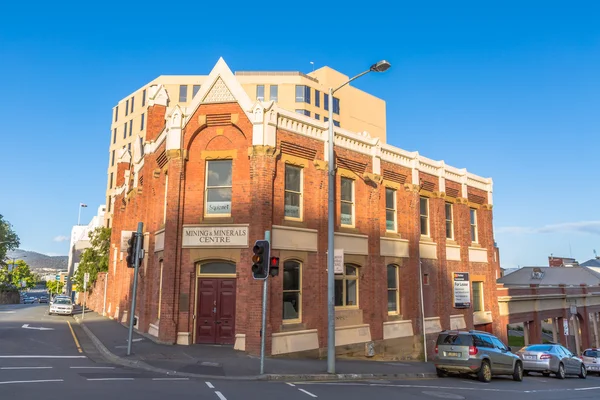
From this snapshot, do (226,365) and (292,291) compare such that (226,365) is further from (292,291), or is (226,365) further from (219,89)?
(219,89)

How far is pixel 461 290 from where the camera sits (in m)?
25.9

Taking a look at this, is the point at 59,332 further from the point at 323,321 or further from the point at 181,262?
the point at 323,321

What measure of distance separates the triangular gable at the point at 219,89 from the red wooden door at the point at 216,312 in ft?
22.2

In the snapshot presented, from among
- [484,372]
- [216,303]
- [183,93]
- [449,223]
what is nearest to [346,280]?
[216,303]

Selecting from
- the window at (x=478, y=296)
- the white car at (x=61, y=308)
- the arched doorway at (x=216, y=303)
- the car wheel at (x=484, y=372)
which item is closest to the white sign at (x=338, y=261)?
the arched doorway at (x=216, y=303)

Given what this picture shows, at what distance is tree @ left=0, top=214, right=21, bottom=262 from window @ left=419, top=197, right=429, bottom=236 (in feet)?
214

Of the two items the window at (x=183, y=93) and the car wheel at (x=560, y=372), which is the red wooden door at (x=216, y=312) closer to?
the car wheel at (x=560, y=372)

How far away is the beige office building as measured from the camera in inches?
2448

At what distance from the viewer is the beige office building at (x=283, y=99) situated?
62188 millimetres

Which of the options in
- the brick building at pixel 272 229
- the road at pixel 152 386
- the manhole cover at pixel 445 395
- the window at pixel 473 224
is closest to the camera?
the road at pixel 152 386

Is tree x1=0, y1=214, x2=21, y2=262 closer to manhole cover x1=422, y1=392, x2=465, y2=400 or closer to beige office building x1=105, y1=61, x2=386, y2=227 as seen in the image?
beige office building x1=105, y1=61, x2=386, y2=227

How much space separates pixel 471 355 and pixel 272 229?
27.4ft

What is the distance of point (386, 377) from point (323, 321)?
411 cm

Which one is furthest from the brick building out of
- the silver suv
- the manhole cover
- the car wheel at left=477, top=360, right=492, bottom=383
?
the manhole cover
